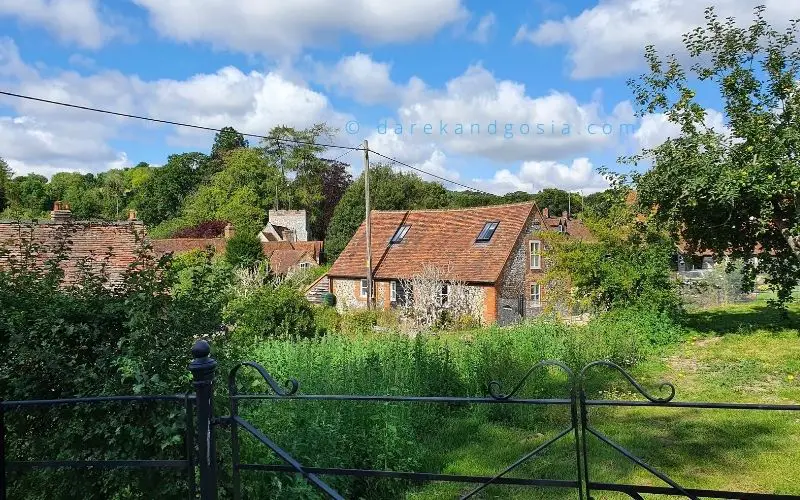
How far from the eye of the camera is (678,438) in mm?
7465

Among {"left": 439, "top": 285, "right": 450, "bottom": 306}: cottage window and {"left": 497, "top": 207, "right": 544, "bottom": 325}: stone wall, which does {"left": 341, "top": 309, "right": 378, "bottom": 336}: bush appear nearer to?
{"left": 439, "top": 285, "right": 450, "bottom": 306}: cottage window

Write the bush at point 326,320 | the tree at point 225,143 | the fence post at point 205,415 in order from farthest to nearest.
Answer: the tree at point 225,143, the bush at point 326,320, the fence post at point 205,415

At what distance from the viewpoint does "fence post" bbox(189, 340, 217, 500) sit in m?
2.19

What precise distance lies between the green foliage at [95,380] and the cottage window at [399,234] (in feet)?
92.6

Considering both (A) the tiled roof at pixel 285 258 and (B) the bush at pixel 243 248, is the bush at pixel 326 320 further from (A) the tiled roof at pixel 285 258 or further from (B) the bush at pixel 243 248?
(A) the tiled roof at pixel 285 258

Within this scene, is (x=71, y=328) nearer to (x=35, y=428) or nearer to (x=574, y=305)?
(x=35, y=428)

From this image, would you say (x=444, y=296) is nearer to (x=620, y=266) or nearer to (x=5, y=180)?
(x=620, y=266)

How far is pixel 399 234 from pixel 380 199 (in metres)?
18.2

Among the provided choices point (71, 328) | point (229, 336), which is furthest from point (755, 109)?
point (71, 328)

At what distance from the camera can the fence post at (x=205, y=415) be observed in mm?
2189

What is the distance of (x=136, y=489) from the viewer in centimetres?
379

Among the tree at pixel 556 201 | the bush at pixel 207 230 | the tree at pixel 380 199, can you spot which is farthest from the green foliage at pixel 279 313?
the tree at pixel 556 201

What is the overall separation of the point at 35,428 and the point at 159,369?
908 millimetres

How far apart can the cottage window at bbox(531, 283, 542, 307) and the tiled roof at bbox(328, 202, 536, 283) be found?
279cm
